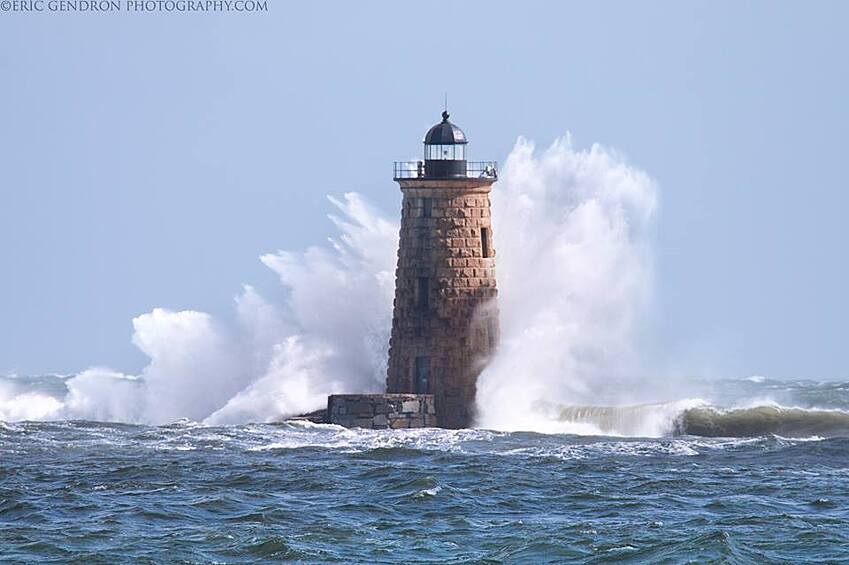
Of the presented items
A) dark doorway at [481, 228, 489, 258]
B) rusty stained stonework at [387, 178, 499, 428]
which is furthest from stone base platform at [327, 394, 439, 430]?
dark doorway at [481, 228, 489, 258]

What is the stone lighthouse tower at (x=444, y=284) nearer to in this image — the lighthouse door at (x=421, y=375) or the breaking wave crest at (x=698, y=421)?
the lighthouse door at (x=421, y=375)

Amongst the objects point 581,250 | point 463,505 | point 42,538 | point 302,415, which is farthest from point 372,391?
point 42,538

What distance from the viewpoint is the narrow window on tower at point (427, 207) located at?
40.0m

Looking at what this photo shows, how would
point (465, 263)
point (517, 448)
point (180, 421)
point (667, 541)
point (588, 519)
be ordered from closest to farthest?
point (667, 541) → point (588, 519) → point (517, 448) → point (465, 263) → point (180, 421)

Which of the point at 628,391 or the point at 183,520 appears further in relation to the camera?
the point at 628,391

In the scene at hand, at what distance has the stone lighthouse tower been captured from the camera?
39969 millimetres

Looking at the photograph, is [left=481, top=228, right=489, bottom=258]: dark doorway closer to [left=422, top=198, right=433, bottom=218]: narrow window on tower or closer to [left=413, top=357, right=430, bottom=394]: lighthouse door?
[left=422, top=198, right=433, bottom=218]: narrow window on tower

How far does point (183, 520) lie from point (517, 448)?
9084 millimetres

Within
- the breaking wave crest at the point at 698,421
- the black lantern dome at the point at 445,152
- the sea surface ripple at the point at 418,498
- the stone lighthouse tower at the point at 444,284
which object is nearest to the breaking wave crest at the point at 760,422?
the breaking wave crest at the point at 698,421

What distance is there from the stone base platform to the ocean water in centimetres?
41

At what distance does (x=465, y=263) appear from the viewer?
40156 mm

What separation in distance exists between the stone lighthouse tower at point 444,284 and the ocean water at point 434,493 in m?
1.80

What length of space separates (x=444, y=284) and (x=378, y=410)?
9.25 feet

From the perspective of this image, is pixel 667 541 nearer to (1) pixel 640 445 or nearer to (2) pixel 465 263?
(1) pixel 640 445
